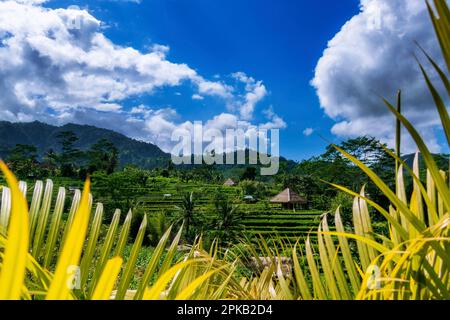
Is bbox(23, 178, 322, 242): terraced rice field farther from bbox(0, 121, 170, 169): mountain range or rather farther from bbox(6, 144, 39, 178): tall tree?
bbox(0, 121, 170, 169): mountain range

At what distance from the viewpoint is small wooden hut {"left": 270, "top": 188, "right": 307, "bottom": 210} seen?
28.9 metres

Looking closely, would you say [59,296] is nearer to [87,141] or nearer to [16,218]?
[16,218]

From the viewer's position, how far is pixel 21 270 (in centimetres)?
17

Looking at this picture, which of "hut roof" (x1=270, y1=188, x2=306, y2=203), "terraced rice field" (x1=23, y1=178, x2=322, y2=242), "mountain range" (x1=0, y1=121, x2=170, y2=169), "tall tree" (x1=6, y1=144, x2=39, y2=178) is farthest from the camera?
"mountain range" (x1=0, y1=121, x2=170, y2=169)

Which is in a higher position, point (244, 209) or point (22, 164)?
point (22, 164)

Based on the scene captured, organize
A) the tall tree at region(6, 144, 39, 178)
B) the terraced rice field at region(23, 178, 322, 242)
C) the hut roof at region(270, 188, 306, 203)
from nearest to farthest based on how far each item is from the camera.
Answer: the terraced rice field at region(23, 178, 322, 242), the tall tree at region(6, 144, 39, 178), the hut roof at region(270, 188, 306, 203)

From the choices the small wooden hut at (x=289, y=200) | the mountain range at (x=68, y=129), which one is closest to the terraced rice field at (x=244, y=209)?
the small wooden hut at (x=289, y=200)

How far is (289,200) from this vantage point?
28.8m

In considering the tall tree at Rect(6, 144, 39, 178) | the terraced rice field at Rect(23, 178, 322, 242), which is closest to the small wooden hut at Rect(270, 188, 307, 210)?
the terraced rice field at Rect(23, 178, 322, 242)

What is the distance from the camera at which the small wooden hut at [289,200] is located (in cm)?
2894

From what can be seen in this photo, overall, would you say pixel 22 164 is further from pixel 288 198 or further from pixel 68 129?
pixel 68 129

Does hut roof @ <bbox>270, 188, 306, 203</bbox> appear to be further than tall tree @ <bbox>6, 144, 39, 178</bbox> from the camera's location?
Yes

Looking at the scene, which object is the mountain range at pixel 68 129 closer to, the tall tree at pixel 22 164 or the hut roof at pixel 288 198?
the tall tree at pixel 22 164

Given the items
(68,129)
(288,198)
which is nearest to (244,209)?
(288,198)
